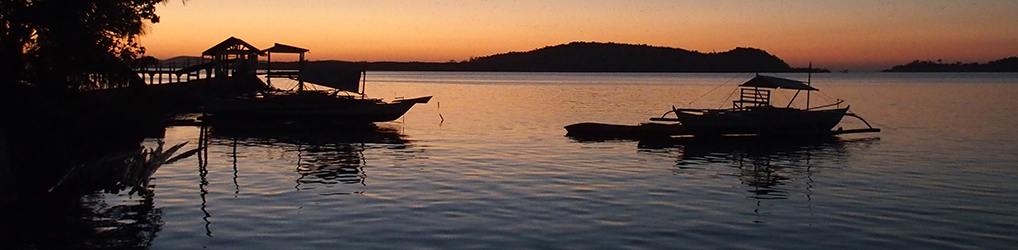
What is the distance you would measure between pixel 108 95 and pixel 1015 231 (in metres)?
19.1

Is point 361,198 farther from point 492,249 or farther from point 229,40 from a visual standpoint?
point 229,40

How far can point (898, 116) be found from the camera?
59.1 metres

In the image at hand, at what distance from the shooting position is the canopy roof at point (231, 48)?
55406 mm

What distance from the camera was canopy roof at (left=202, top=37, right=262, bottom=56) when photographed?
55406 millimetres

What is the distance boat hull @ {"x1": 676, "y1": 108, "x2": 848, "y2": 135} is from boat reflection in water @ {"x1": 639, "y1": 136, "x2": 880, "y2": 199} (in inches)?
14.7

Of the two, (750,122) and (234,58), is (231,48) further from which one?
(750,122)

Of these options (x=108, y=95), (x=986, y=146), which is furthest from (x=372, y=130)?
(x=986, y=146)

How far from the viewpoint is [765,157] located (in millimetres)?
30922

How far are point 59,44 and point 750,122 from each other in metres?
26.1

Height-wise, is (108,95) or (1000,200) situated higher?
(108,95)

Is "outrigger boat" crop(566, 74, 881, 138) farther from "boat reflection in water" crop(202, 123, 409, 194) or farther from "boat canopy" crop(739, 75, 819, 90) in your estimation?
"boat reflection in water" crop(202, 123, 409, 194)

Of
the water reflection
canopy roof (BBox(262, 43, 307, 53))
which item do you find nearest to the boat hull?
the water reflection

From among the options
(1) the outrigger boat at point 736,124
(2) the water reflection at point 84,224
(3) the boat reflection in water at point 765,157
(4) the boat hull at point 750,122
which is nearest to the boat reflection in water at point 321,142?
(2) the water reflection at point 84,224

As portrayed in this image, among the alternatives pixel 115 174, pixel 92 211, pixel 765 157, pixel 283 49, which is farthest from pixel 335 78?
pixel 92 211
